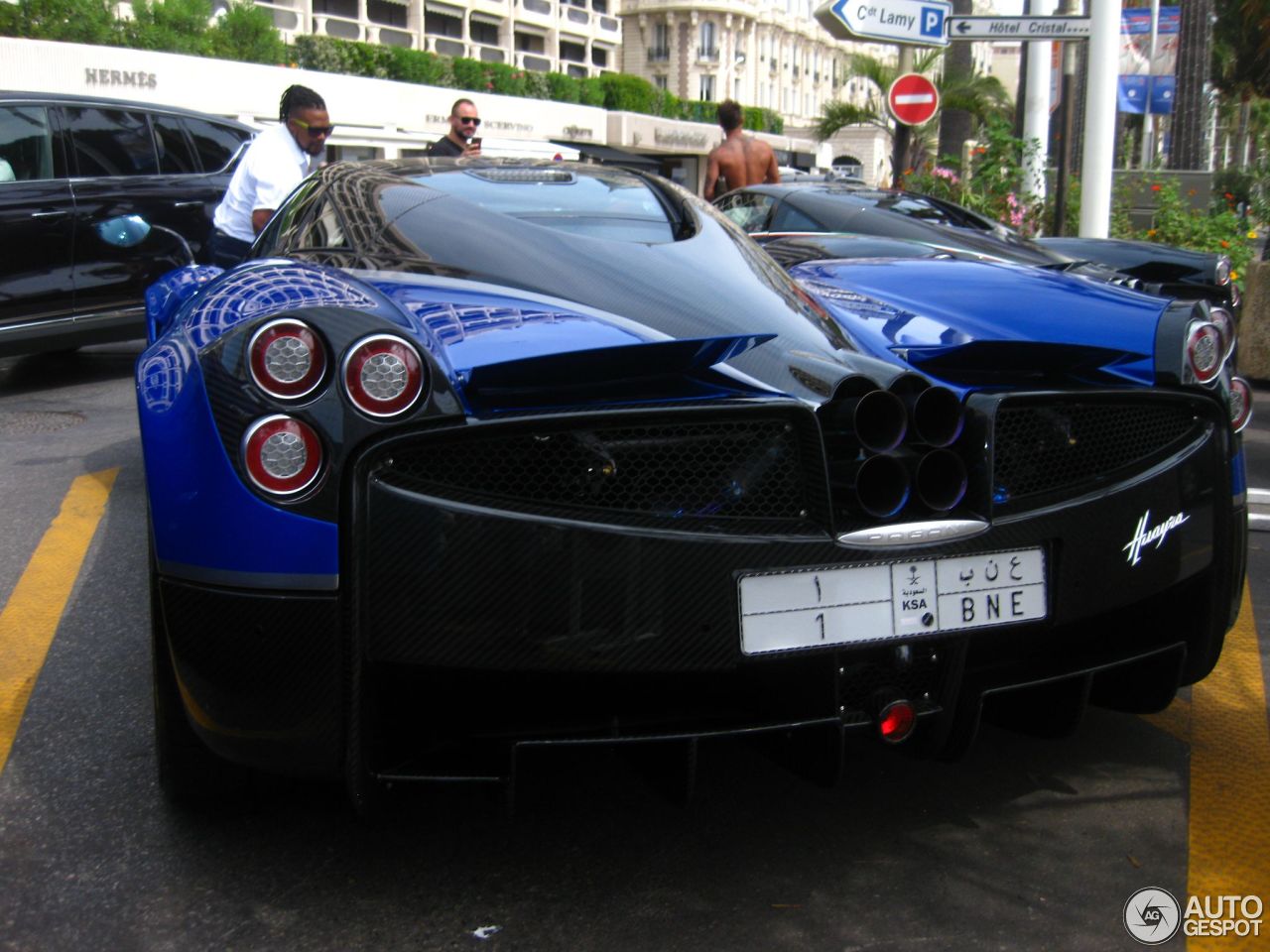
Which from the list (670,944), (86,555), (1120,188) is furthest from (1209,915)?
(1120,188)

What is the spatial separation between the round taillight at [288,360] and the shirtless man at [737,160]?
8603mm

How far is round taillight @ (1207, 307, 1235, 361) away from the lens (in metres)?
2.82

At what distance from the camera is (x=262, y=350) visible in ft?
7.30

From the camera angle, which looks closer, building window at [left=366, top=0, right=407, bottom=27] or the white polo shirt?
the white polo shirt

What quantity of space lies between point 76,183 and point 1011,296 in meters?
6.31

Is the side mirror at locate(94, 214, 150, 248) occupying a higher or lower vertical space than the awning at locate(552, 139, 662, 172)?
lower

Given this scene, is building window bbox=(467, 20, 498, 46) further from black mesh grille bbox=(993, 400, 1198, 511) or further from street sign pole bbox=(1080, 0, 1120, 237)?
black mesh grille bbox=(993, 400, 1198, 511)

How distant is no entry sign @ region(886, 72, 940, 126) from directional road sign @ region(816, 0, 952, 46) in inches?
36.0

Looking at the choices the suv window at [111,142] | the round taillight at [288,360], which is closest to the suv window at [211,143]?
the suv window at [111,142]

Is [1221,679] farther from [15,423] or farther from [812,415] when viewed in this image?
[15,423]

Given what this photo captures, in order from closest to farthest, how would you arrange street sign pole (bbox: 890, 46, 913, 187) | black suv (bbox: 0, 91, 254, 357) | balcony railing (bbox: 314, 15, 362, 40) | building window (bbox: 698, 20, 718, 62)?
black suv (bbox: 0, 91, 254, 357), street sign pole (bbox: 890, 46, 913, 187), balcony railing (bbox: 314, 15, 362, 40), building window (bbox: 698, 20, 718, 62)

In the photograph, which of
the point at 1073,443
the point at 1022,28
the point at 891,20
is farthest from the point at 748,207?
the point at 1073,443

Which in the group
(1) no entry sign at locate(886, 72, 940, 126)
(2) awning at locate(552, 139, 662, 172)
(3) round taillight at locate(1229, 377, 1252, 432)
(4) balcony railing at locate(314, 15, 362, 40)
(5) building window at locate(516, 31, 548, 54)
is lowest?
(3) round taillight at locate(1229, 377, 1252, 432)

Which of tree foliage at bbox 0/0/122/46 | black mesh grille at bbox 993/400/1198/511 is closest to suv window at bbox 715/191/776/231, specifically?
black mesh grille at bbox 993/400/1198/511
